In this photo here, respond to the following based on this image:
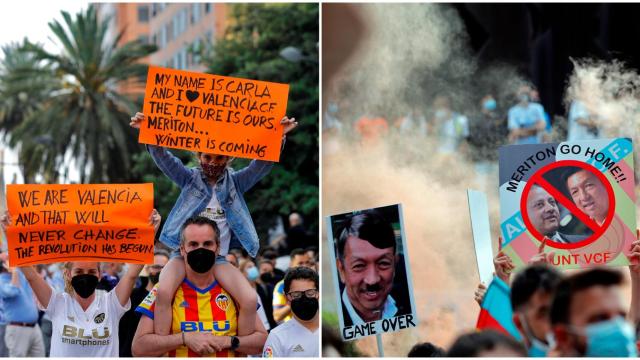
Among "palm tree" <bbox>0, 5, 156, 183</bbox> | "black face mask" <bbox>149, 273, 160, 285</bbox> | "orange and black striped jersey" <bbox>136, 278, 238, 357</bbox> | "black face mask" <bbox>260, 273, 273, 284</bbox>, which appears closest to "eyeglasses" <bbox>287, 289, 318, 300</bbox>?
"orange and black striped jersey" <bbox>136, 278, 238, 357</bbox>

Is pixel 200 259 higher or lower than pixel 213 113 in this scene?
lower

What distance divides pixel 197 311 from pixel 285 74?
18.1 meters

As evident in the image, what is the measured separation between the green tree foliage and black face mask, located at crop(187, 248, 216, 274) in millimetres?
15116

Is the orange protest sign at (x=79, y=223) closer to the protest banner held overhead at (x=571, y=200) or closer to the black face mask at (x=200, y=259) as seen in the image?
the black face mask at (x=200, y=259)

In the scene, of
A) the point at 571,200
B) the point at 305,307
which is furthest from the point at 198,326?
the point at 571,200

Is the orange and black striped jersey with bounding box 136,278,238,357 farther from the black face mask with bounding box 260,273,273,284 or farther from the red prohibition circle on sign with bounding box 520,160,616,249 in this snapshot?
the black face mask with bounding box 260,273,273,284

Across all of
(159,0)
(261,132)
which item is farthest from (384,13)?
(159,0)

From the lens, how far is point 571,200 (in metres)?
6.24

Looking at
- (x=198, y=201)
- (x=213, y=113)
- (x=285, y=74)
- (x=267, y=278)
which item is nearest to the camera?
(x=198, y=201)

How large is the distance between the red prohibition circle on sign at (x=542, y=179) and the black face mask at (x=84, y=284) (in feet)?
7.68

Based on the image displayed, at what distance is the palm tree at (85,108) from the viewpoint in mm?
32250

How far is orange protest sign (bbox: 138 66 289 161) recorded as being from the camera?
255 inches

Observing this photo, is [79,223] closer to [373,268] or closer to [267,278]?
[373,268]

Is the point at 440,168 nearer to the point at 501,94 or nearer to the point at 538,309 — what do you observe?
the point at 501,94
